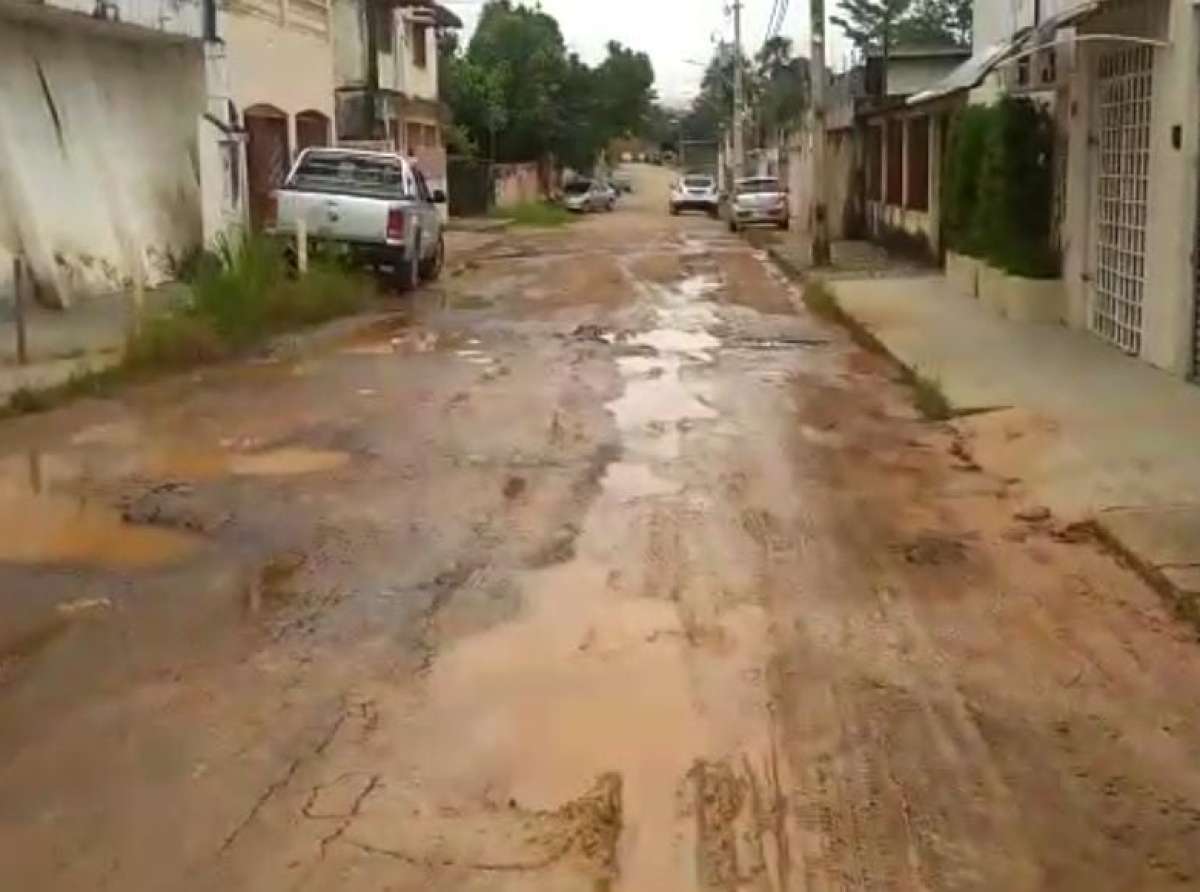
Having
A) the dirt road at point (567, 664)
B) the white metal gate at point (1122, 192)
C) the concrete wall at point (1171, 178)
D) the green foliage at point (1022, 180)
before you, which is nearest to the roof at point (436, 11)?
the green foliage at point (1022, 180)

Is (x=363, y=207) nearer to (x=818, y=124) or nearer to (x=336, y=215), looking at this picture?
(x=336, y=215)

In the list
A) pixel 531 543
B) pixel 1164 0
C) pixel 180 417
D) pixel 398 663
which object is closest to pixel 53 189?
pixel 180 417

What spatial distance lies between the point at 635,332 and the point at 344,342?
10.4 feet

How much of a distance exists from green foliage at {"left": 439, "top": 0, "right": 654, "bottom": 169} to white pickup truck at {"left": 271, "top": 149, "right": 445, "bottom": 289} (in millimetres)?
37519

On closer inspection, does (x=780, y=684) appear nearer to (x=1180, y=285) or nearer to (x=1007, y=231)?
(x=1180, y=285)

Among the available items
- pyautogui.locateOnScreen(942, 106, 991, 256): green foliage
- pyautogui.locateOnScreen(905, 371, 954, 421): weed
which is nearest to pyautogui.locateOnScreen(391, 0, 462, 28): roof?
pyautogui.locateOnScreen(942, 106, 991, 256): green foliage

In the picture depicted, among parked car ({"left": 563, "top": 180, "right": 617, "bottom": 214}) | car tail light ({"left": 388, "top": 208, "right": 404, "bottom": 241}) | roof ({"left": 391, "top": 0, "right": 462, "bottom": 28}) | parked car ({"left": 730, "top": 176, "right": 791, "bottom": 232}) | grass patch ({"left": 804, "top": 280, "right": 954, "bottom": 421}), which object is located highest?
roof ({"left": 391, "top": 0, "right": 462, "bottom": 28})

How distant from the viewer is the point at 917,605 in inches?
319

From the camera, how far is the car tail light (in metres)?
24.9

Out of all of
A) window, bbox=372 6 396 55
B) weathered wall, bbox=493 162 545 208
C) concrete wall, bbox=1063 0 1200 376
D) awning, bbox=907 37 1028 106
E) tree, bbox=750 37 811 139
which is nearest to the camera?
concrete wall, bbox=1063 0 1200 376

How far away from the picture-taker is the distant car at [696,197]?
69625mm

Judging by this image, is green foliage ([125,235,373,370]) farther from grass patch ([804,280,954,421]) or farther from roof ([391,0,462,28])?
roof ([391,0,462,28])

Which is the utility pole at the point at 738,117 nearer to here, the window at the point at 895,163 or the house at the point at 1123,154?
the window at the point at 895,163

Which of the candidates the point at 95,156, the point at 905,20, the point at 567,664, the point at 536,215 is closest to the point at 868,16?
the point at 905,20
